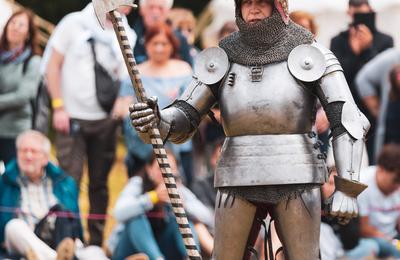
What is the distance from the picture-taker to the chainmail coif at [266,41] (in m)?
7.95

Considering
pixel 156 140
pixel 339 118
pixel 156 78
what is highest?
pixel 156 78

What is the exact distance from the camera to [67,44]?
1184 centimetres

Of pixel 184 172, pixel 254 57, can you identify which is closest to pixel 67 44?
pixel 184 172

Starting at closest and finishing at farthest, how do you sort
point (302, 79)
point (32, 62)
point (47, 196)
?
point (302, 79)
point (47, 196)
point (32, 62)

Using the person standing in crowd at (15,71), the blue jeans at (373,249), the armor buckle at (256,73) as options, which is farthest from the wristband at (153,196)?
the armor buckle at (256,73)

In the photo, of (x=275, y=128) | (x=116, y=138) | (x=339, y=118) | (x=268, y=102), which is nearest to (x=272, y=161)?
(x=275, y=128)

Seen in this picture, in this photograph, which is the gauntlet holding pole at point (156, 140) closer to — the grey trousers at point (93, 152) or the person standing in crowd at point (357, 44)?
the grey trousers at point (93, 152)

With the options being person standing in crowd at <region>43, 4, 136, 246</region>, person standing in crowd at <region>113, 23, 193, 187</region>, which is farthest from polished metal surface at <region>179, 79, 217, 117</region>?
person standing in crowd at <region>43, 4, 136, 246</region>

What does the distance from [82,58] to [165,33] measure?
66 centimetres

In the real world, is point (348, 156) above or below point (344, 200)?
above

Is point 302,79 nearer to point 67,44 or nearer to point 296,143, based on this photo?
point 296,143

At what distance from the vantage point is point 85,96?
38.8ft

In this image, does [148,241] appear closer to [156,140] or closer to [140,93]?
[156,140]

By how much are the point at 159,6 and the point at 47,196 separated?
1.86 metres
